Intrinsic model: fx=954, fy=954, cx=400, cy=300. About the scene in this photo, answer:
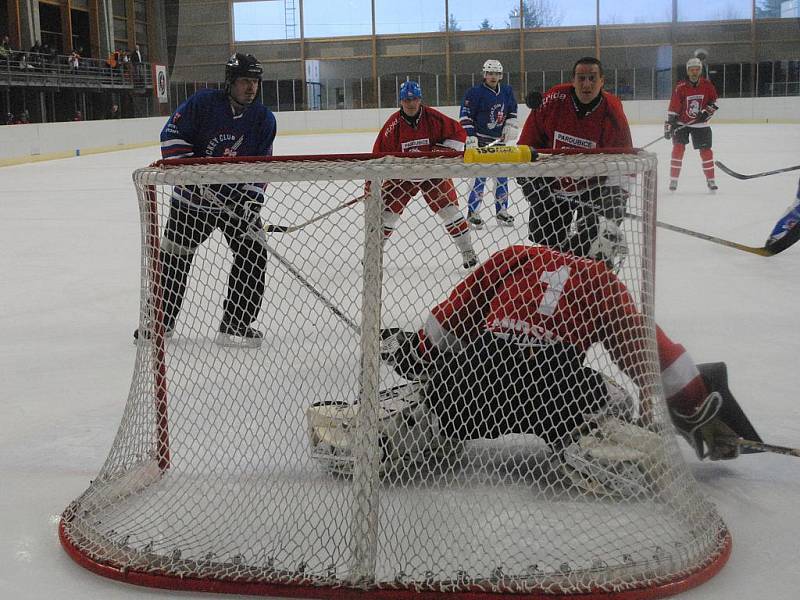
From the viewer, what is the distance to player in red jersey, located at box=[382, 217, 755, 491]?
1778mm

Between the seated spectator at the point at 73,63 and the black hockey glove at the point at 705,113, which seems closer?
the black hockey glove at the point at 705,113

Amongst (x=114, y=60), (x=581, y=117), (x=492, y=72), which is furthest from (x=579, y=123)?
(x=114, y=60)

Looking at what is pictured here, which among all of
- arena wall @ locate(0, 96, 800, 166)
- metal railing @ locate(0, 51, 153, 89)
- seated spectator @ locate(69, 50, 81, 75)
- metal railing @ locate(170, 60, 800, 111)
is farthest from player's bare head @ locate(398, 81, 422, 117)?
seated spectator @ locate(69, 50, 81, 75)

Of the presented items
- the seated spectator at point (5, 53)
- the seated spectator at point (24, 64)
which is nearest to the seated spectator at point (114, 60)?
the seated spectator at point (24, 64)

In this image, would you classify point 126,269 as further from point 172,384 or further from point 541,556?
point 541,556

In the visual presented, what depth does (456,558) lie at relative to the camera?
1604 millimetres

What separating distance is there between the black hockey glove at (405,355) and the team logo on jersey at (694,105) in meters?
6.74

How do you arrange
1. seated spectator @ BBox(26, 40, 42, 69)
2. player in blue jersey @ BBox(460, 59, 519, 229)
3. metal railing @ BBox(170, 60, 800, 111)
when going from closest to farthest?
player in blue jersey @ BBox(460, 59, 519, 229), seated spectator @ BBox(26, 40, 42, 69), metal railing @ BBox(170, 60, 800, 111)

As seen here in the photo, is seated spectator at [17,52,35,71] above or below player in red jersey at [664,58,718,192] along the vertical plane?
above

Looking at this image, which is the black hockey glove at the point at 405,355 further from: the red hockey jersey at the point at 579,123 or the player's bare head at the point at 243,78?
the red hockey jersey at the point at 579,123

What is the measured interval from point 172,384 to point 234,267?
618mm

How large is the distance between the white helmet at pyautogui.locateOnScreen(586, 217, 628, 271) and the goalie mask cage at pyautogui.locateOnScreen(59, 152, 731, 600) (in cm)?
2

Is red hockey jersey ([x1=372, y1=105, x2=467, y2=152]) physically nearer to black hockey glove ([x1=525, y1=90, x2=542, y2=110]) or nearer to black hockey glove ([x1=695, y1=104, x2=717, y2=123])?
black hockey glove ([x1=525, y1=90, x2=542, y2=110])

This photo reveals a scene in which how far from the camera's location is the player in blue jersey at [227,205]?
2.04m
